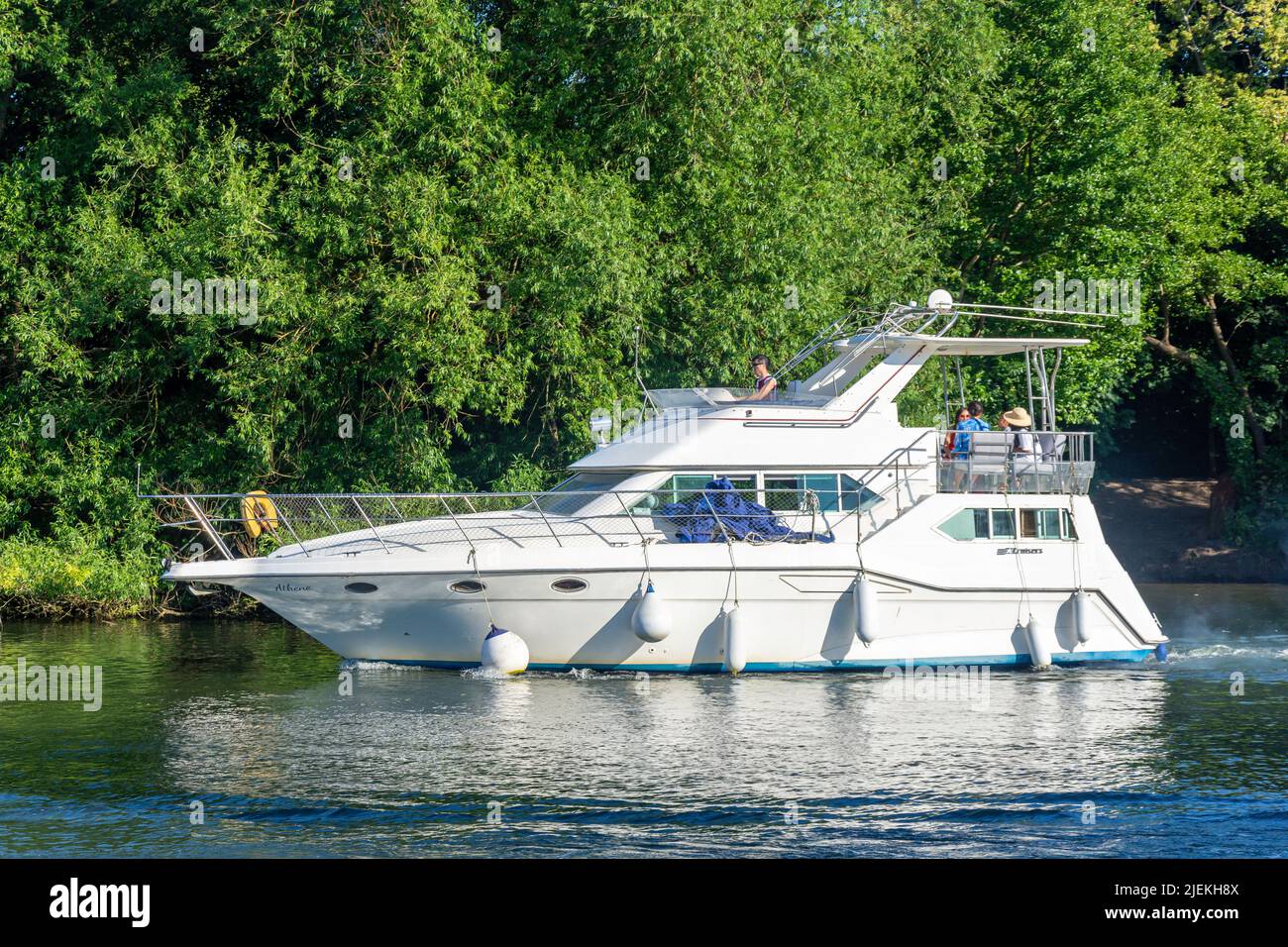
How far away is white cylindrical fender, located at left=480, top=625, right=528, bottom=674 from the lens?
1744cm

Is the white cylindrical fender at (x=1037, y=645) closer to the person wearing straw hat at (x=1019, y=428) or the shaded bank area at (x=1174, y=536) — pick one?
the person wearing straw hat at (x=1019, y=428)

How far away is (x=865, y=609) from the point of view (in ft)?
58.2

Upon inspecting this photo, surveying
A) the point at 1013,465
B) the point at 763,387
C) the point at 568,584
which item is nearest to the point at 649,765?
the point at 568,584

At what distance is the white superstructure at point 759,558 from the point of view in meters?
17.6

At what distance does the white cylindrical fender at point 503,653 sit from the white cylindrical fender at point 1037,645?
6.34 meters

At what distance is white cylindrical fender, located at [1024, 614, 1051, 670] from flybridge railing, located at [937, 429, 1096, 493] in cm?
176

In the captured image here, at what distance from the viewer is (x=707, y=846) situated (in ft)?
36.4

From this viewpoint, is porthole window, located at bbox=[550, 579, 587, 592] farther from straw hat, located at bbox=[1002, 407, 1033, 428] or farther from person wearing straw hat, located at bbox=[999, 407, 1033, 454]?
straw hat, located at bbox=[1002, 407, 1033, 428]

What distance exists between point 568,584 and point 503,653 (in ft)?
3.62

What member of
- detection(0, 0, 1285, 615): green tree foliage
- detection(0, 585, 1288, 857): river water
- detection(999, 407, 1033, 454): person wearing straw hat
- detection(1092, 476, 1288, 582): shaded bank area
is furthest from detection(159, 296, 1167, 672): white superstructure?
detection(1092, 476, 1288, 582): shaded bank area

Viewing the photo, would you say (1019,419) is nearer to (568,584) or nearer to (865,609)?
(865,609)

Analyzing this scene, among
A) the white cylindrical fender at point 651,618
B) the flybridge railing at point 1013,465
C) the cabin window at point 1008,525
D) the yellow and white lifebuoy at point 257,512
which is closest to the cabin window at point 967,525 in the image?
the cabin window at point 1008,525
